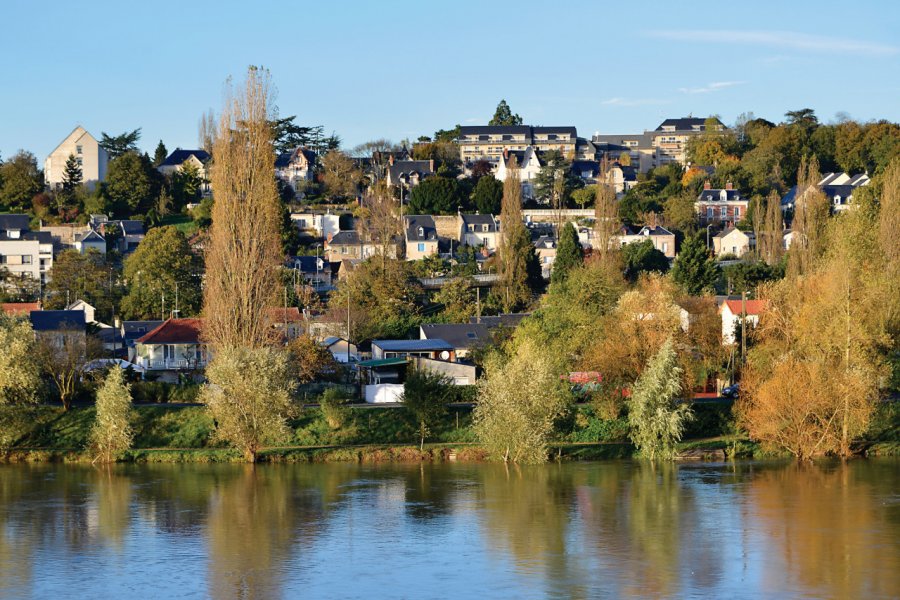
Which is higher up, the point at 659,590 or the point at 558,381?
the point at 558,381

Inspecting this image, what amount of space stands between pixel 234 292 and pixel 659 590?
24521 mm

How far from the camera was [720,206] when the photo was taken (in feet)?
321

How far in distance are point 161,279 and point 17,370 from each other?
1002 inches

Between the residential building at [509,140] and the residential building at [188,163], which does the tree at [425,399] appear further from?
the residential building at [509,140]

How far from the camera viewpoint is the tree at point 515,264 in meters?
69.3

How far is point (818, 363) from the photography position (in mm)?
41812

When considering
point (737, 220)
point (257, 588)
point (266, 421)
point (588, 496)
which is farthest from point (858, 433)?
point (737, 220)

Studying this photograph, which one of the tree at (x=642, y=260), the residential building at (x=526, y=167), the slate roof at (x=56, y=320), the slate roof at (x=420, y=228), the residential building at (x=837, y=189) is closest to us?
the slate roof at (x=56, y=320)

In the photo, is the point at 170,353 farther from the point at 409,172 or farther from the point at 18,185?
the point at 409,172

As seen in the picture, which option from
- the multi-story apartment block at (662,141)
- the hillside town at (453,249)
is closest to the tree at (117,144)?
the hillside town at (453,249)

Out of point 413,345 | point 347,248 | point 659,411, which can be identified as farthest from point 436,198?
point 659,411

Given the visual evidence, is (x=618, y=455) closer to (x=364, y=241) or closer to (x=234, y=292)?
(x=234, y=292)

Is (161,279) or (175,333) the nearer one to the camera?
(175,333)

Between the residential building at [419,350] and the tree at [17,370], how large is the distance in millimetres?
16573
